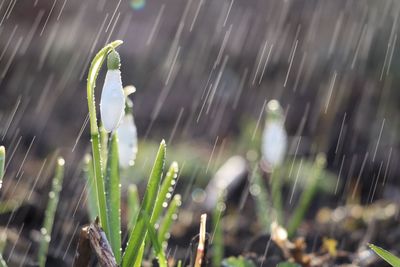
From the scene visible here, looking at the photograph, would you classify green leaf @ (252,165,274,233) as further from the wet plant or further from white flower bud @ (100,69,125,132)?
white flower bud @ (100,69,125,132)

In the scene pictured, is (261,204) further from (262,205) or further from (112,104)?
(112,104)

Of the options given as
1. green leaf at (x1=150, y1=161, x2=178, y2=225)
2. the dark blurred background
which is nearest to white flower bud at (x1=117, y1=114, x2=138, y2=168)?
green leaf at (x1=150, y1=161, x2=178, y2=225)

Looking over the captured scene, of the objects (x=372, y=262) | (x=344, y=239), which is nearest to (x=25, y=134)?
(x=344, y=239)

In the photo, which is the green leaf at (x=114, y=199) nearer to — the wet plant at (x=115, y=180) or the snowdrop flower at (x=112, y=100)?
the wet plant at (x=115, y=180)

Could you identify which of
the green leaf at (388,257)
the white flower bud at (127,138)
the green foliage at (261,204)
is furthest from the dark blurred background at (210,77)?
the green leaf at (388,257)

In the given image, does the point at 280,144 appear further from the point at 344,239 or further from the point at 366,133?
the point at 366,133

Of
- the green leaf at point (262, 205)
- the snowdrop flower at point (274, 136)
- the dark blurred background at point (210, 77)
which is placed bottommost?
the green leaf at point (262, 205)

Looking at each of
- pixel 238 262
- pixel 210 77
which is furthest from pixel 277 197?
pixel 210 77
